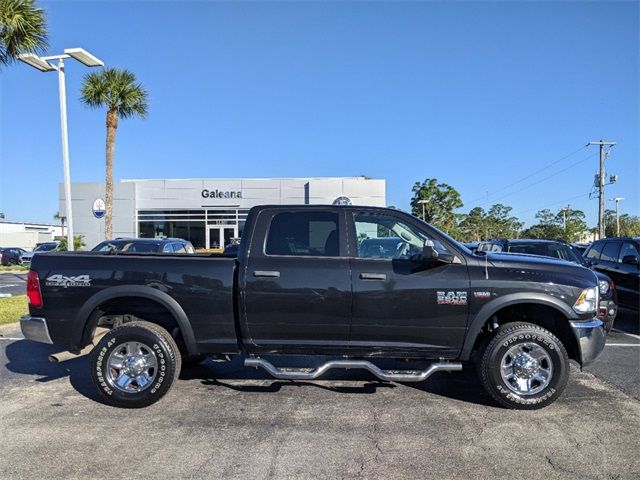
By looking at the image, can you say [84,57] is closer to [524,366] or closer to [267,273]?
[267,273]

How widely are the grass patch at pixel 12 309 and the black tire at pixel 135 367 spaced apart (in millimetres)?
5639

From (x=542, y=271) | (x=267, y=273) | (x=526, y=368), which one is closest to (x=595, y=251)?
(x=542, y=271)

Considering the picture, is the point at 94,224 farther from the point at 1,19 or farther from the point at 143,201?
the point at 1,19

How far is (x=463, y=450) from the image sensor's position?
157 inches

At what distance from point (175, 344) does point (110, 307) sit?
2.70 ft

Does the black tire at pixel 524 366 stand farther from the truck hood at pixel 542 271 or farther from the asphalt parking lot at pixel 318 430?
the truck hood at pixel 542 271

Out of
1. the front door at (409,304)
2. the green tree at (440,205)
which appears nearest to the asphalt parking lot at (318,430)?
the front door at (409,304)

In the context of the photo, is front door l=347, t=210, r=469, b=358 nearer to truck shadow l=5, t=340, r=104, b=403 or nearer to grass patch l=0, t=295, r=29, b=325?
truck shadow l=5, t=340, r=104, b=403

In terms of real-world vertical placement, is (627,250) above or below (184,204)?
below

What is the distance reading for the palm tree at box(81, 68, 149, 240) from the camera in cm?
2059

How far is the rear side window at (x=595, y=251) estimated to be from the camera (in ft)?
37.0

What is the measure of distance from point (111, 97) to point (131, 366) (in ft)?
61.1

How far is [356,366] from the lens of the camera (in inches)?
191

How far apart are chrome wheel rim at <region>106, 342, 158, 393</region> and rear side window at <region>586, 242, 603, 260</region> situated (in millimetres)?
10127
